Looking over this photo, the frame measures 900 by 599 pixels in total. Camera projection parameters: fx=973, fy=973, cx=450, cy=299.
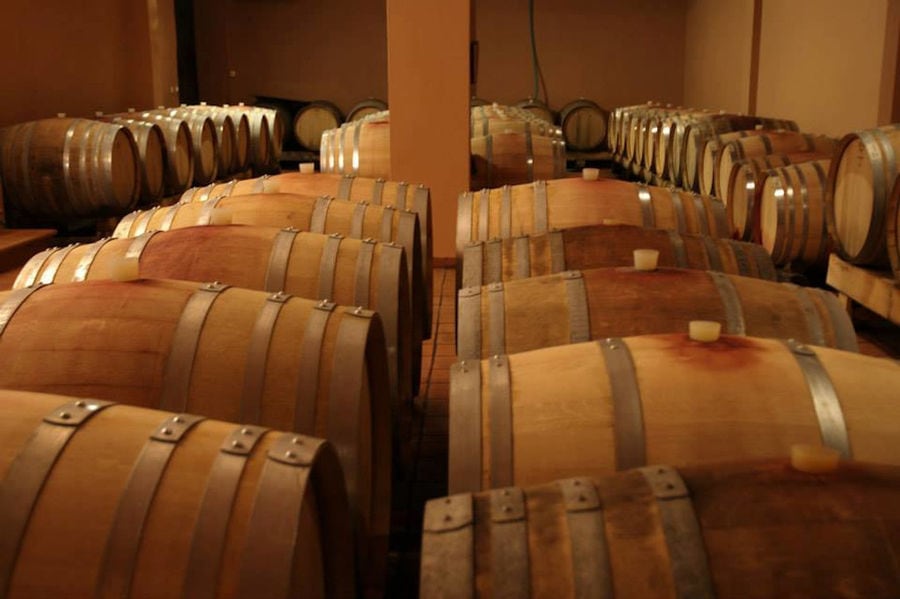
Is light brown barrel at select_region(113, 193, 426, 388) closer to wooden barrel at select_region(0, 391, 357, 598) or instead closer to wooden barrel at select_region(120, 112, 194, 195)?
wooden barrel at select_region(0, 391, 357, 598)

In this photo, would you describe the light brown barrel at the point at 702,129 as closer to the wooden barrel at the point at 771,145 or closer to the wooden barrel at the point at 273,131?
the wooden barrel at the point at 771,145

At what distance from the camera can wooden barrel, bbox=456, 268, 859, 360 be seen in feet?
8.34

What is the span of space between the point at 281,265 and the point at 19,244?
166 inches

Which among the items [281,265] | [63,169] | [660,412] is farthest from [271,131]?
[660,412]

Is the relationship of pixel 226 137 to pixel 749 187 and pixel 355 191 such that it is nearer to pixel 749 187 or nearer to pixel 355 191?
pixel 749 187

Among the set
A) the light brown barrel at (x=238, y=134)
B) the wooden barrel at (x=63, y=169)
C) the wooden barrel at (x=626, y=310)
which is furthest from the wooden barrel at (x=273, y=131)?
the wooden barrel at (x=626, y=310)

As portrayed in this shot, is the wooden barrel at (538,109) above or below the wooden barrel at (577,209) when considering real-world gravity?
above

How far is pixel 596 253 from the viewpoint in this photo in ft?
10.4

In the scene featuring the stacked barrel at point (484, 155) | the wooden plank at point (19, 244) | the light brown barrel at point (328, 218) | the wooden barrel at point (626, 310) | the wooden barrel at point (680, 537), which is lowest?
the wooden plank at point (19, 244)

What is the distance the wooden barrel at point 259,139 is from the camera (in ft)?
37.7

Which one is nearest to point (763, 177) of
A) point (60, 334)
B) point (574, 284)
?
point (574, 284)

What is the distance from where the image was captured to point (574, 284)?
8.70ft

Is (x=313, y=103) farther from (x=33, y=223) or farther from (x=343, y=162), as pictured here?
(x=343, y=162)

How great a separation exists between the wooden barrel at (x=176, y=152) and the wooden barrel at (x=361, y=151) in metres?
2.43
